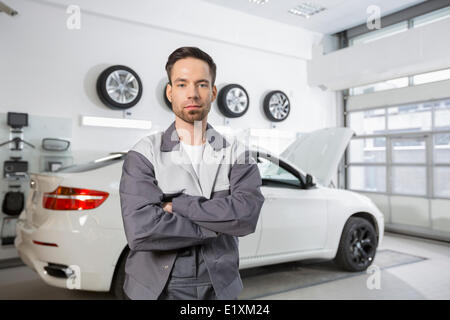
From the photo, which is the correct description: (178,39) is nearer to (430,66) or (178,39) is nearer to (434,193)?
(430,66)

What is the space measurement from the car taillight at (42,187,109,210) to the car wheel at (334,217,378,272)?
89.6 inches

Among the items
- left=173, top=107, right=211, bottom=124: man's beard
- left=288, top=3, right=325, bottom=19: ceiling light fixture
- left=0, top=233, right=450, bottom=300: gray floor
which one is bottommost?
left=0, top=233, right=450, bottom=300: gray floor

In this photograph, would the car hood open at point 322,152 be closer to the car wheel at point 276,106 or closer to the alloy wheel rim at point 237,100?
the alloy wheel rim at point 237,100

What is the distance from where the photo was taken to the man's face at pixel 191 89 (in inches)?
43.4

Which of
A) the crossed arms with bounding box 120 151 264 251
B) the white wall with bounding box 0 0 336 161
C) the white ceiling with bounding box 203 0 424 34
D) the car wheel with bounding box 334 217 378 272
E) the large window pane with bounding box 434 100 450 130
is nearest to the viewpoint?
the crossed arms with bounding box 120 151 264 251

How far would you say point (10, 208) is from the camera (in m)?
3.84

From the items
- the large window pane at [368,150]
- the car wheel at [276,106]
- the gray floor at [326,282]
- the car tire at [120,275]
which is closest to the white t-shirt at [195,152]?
the car tire at [120,275]

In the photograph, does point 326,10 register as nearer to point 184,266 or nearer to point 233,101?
point 233,101

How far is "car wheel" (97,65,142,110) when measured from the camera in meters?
4.31

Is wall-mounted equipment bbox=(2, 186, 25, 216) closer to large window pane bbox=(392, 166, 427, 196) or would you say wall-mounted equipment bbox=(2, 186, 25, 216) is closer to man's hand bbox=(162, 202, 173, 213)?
man's hand bbox=(162, 202, 173, 213)

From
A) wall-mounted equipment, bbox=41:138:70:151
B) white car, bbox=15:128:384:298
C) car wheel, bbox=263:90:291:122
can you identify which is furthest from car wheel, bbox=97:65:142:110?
car wheel, bbox=263:90:291:122

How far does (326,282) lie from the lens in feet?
10.8

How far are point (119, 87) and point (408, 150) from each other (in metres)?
4.54

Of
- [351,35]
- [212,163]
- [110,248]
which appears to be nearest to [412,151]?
[351,35]
